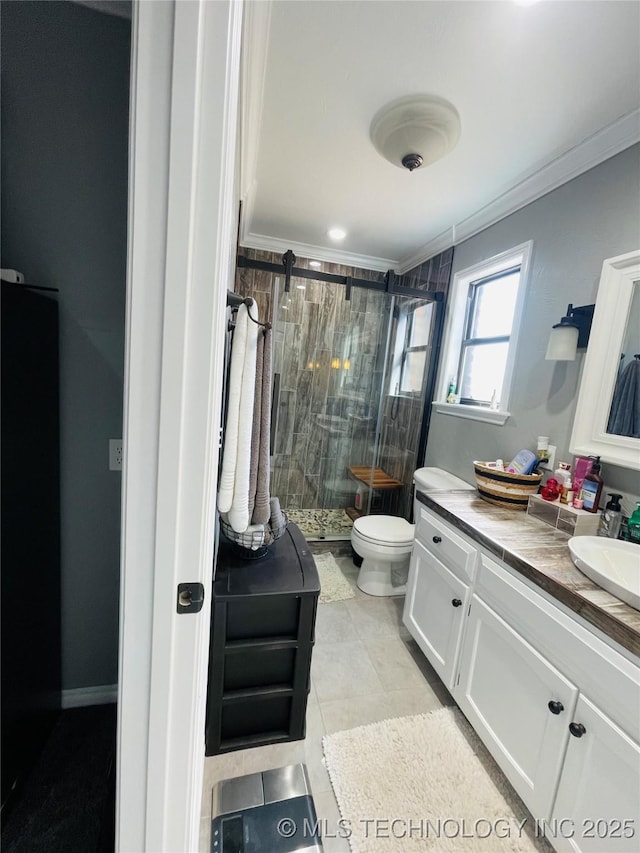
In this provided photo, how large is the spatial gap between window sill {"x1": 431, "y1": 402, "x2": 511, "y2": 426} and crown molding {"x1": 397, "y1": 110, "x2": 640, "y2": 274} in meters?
1.16

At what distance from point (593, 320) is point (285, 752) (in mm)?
2173

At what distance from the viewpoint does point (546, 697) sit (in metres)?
1.07

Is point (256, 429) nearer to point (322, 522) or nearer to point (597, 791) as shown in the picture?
point (597, 791)

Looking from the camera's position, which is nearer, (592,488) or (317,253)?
(592,488)

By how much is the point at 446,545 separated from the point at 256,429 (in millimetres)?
1031

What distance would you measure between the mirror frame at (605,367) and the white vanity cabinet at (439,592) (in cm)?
71

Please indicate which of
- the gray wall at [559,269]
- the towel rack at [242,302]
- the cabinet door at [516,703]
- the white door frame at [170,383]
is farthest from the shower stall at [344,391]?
the white door frame at [170,383]

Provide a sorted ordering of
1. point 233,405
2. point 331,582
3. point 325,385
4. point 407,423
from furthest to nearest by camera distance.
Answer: point 325,385, point 407,423, point 331,582, point 233,405

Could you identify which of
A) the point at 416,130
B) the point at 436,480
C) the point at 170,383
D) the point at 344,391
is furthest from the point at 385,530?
the point at 416,130

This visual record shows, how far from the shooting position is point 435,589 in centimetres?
166

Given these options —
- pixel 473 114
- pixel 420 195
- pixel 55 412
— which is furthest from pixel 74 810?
pixel 420 195

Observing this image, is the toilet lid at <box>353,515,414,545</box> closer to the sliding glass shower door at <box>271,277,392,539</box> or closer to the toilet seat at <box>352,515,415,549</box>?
the toilet seat at <box>352,515,415,549</box>

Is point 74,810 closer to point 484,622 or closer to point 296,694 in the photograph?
point 296,694

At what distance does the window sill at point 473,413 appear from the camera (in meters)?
2.07
